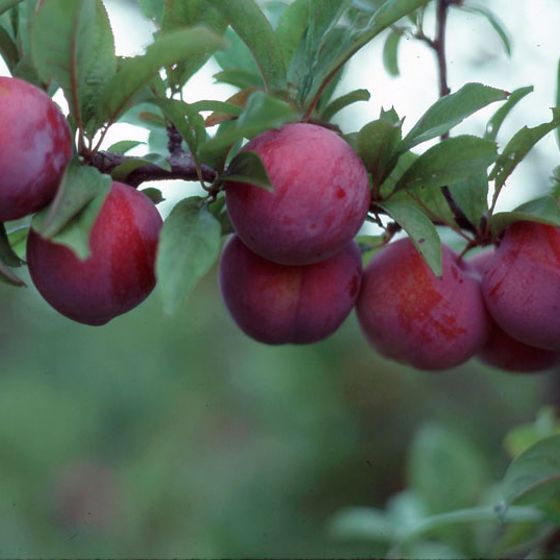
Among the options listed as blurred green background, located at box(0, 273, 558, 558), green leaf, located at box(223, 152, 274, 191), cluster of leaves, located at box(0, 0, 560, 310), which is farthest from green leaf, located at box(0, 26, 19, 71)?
blurred green background, located at box(0, 273, 558, 558)

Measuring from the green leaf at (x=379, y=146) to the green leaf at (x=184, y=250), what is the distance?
0.52ft

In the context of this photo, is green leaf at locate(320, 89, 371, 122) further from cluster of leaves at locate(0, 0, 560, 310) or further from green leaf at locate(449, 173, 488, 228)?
green leaf at locate(449, 173, 488, 228)

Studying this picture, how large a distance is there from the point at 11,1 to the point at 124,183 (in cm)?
17

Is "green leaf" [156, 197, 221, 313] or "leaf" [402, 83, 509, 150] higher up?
"leaf" [402, 83, 509, 150]

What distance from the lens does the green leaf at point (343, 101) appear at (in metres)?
0.78

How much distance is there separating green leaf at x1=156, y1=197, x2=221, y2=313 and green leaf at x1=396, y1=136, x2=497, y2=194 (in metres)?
0.21

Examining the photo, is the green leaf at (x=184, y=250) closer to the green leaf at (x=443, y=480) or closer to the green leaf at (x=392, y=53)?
the green leaf at (x=392, y=53)

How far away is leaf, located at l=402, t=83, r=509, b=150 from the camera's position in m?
0.74

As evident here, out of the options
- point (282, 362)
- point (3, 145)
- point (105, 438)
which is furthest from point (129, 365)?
point (3, 145)

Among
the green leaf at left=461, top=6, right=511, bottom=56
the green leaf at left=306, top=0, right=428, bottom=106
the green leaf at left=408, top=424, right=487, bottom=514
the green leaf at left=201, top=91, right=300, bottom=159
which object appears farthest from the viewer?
the green leaf at left=408, top=424, right=487, bottom=514

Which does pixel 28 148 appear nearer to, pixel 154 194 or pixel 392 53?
pixel 154 194

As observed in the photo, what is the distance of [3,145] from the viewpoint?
63 cm

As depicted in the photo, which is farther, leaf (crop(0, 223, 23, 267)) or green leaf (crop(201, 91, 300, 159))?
leaf (crop(0, 223, 23, 267))

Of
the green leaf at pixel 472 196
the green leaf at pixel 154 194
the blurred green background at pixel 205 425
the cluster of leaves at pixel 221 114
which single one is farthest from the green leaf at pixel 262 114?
the blurred green background at pixel 205 425
